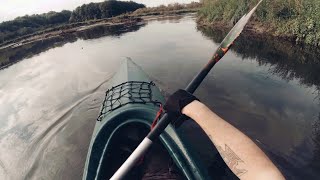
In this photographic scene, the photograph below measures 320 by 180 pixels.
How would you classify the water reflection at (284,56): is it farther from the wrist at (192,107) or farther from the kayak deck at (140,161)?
the wrist at (192,107)

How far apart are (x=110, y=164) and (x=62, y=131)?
16.5ft

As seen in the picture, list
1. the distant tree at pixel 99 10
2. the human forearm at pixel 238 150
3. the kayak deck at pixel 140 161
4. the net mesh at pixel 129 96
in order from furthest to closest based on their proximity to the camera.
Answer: the distant tree at pixel 99 10 < the net mesh at pixel 129 96 < the kayak deck at pixel 140 161 < the human forearm at pixel 238 150

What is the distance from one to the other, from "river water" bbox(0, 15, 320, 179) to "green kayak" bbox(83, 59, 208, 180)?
1.82m

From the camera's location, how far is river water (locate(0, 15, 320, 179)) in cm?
824

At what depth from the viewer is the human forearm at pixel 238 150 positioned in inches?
63.8

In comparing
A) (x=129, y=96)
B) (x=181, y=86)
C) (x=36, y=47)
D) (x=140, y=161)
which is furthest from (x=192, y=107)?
(x=36, y=47)

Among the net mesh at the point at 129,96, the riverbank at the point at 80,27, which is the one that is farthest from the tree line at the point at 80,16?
the net mesh at the point at 129,96

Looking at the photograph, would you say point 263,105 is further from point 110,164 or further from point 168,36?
point 168,36

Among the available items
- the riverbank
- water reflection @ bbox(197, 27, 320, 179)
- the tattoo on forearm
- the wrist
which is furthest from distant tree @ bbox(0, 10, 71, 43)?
the tattoo on forearm

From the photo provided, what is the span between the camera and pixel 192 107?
7.94 feet

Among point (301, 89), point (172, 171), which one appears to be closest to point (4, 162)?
point (172, 171)

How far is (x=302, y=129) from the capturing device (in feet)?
27.9

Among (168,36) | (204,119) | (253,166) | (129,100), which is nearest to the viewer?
(253,166)

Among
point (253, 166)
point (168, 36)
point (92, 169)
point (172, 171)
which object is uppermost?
point (253, 166)
